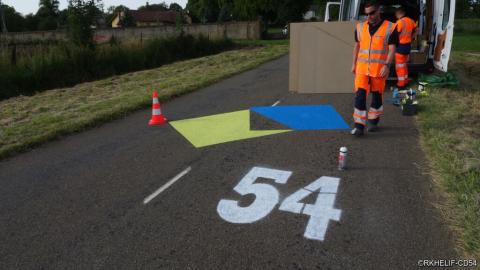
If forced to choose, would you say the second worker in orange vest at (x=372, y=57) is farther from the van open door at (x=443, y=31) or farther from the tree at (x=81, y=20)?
the tree at (x=81, y=20)

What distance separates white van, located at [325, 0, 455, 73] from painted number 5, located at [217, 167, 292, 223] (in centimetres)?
613

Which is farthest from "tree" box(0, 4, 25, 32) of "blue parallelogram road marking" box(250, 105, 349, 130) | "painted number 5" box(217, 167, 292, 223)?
"painted number 5" box(217, 167, 292, 223)

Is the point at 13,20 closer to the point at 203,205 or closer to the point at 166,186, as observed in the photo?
the point at 166,186

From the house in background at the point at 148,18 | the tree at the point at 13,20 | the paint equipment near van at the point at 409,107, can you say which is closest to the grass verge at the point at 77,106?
the paint equipment near van at the point at 409,107

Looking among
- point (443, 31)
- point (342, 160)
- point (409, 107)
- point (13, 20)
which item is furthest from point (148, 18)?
point (342, 160)

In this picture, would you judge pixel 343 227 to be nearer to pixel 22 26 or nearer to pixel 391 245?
pixel 391 245

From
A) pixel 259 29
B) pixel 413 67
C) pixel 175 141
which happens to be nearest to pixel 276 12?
pixel 259 29

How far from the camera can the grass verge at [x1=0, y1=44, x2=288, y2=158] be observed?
669 cm

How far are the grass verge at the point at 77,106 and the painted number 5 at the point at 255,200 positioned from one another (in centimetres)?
399

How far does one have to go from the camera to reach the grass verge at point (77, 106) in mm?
6688

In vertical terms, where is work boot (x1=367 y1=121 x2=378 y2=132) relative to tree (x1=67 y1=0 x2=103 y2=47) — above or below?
below

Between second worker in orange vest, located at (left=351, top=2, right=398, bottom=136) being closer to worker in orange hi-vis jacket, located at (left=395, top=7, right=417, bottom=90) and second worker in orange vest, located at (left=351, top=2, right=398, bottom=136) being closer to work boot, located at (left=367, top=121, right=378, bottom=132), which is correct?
work boot, located at (left=367, top=121, right=378, bottom=132)

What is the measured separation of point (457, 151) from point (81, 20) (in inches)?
641

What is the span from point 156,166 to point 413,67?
24.8ft
